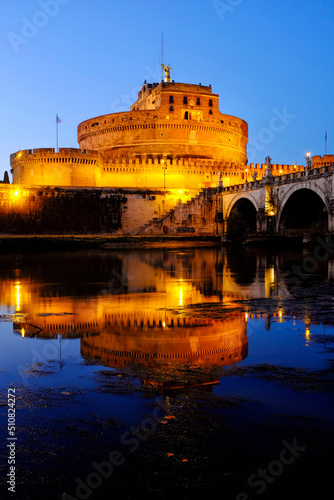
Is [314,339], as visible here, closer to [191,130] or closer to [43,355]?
[43,355]

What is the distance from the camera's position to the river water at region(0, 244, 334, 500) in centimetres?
332

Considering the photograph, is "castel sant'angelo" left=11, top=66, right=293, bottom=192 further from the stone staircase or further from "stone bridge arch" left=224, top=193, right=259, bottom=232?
"stone bridge arch" left=224, top=193, right=259, bottom=232

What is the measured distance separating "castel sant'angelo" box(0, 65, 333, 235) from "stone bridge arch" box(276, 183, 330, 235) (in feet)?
4.60

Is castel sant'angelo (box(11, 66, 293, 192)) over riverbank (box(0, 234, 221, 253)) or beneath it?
over

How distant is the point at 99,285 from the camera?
14086mm

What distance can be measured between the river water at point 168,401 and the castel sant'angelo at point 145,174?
1333 inches

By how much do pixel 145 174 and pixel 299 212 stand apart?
25.8 metres

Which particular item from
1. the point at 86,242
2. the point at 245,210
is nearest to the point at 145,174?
the point at 245,210

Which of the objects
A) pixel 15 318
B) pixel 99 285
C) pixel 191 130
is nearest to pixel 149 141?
pixel 191 130

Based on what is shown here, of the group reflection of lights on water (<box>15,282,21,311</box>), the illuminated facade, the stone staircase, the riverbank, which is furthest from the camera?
the illuminated facade

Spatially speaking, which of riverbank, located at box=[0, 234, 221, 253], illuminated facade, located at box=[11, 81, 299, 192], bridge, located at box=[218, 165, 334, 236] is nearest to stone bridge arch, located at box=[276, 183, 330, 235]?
bridge, located at box=[218, 165, 334, 236]

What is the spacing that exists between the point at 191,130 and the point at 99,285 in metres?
57.2

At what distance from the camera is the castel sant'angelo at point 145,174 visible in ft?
166

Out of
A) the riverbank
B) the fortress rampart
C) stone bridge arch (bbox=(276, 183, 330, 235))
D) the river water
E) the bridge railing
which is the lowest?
the river water
